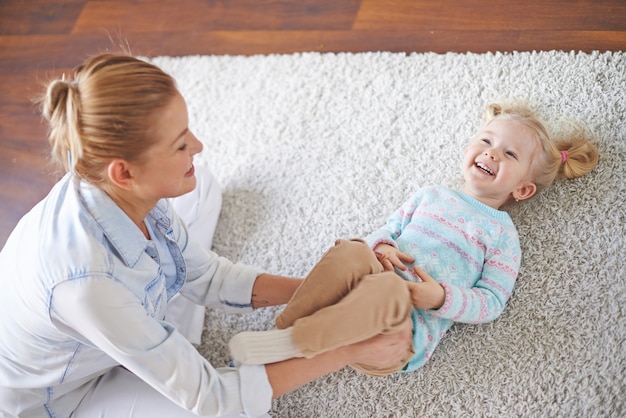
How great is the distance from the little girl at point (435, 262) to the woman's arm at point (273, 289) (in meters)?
0.13

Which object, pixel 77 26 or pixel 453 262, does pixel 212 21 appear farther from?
pixel 453 262

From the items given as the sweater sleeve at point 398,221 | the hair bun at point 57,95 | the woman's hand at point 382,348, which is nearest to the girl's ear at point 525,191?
the sweater sleeve at point 398,221

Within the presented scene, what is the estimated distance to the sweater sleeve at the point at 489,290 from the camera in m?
1.23

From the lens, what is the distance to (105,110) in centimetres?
96

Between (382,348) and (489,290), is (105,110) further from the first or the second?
(489,290)

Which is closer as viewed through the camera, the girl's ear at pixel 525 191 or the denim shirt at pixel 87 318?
the denim shirt at pixel 87 318

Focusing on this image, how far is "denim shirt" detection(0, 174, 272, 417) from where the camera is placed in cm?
98

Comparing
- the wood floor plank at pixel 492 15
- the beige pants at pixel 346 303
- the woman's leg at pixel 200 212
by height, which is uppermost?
the wood floor plank at pixel 492 15

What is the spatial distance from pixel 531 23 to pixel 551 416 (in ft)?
3.57

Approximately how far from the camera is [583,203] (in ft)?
4.59

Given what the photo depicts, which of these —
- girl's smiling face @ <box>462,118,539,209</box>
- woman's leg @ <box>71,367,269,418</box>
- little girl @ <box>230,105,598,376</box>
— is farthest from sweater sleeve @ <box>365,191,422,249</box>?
woman's leg @ <box>71,367,269,418</box>

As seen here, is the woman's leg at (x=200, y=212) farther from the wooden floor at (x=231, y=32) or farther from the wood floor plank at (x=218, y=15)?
the wood floor plank at (x=218, y=15)

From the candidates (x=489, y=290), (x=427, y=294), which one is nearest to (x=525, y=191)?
(x=489, y=290)

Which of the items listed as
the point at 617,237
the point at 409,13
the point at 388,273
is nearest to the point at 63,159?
the point at 388,273
